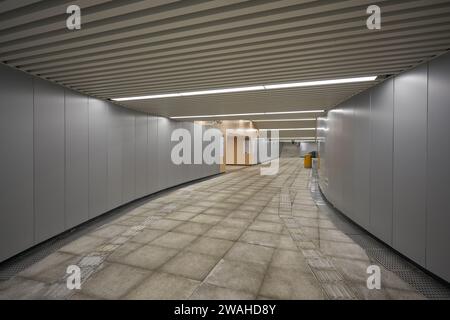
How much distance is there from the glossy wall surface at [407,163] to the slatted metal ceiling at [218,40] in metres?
0.47

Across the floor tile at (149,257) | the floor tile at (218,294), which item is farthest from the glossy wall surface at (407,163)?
the floor tile at (149,257)

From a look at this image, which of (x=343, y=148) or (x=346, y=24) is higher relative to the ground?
(x=346, y=24)

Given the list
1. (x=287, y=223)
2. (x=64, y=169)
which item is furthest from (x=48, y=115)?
(x=287, y=223)

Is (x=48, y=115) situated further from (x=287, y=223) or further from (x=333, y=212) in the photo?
(x=333, y=212)

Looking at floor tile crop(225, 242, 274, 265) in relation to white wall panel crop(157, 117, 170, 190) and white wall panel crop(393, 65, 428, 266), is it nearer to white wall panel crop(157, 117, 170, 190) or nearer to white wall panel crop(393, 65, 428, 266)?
white wall panel crop(393, 65, 428, 266)

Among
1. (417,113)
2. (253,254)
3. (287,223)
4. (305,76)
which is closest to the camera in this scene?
(417,113)

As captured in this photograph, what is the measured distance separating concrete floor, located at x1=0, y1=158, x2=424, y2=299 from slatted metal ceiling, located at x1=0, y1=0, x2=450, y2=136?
10.1 ft

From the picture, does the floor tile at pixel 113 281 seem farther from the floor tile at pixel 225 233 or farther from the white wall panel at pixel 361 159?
the white wall panel at pixel 361 159

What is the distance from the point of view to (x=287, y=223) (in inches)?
199

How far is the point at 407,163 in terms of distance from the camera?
3324mm

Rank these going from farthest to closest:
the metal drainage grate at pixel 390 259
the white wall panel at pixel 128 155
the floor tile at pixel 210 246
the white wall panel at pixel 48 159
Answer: the white wall panel at pixel 128 155 → the white wall panel at pixel 48 159 → the floor tile at pixel 210 246 → the metal drainage grate at pixel 390 259

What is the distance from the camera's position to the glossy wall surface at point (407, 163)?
110 inches

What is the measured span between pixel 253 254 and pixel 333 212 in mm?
3540

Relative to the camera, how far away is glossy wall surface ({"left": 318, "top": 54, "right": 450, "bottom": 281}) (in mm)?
2785
